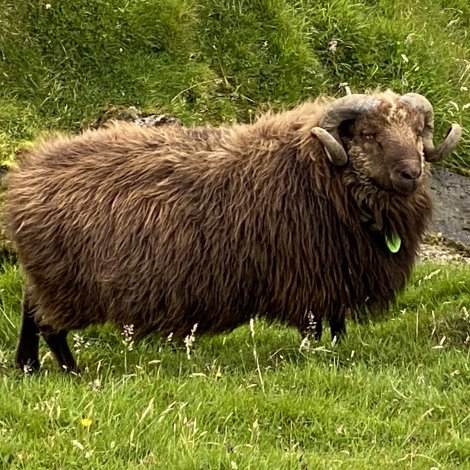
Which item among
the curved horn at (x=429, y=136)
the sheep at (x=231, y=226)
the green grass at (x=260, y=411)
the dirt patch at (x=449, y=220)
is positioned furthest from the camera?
the dirt patch at (x=449, y=220)

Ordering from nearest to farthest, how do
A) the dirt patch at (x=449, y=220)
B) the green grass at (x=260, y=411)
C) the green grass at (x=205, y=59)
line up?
the green grass at (x=260, y=411)
the dirt patch at (x=449, y=220)
the green grass at (x=205, y=59)

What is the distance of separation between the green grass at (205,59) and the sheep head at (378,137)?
11.5 feet

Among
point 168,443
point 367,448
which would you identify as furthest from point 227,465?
point 367,448

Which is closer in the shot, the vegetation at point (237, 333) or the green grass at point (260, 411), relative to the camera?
the green grass at point (260, 411)

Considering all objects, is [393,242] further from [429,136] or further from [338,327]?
[429,136]

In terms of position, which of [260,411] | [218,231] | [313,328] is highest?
[218,231]

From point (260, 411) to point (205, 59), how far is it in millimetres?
6261

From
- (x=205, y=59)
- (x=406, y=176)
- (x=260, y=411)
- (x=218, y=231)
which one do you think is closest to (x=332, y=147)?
(x=406, y=176)

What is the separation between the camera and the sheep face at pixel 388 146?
6.14m

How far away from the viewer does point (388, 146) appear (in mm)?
6211

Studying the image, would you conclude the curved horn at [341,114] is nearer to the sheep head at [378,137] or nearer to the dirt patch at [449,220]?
the sheep head at [378,137]

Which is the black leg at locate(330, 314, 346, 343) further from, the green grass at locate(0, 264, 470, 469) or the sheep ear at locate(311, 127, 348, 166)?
the sheep ear at locate(311, 127, 348, 166)

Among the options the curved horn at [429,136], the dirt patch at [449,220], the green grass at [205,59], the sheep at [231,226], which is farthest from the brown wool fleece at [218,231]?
the green grass at [205,59]

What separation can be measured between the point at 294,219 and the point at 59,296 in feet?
5.01
